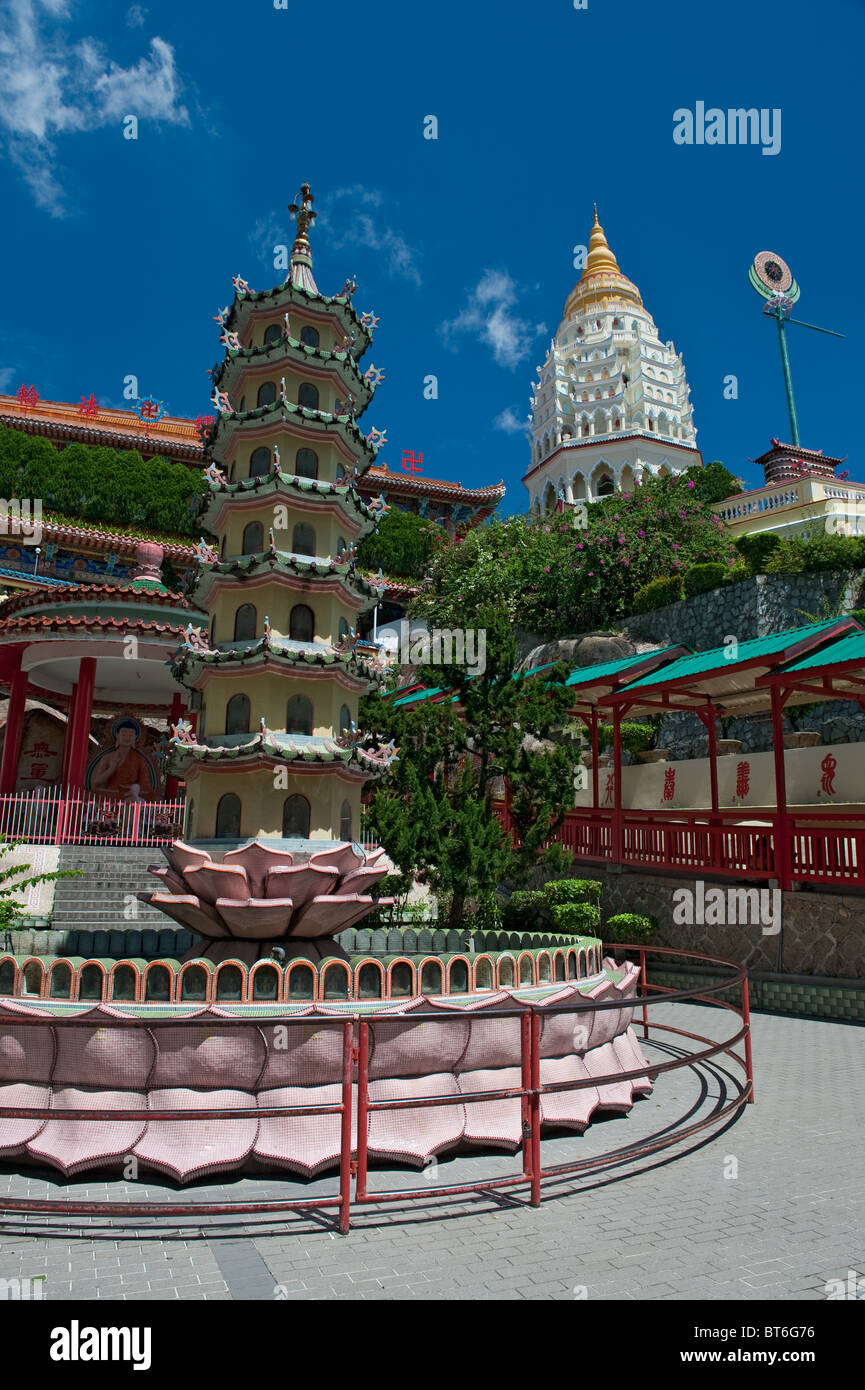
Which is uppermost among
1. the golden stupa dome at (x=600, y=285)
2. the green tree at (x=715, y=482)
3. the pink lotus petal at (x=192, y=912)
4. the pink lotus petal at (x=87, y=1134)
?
the golden stupa dome at (x=600, y=285)

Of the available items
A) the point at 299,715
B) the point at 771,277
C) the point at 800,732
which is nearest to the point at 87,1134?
the point at 299,715

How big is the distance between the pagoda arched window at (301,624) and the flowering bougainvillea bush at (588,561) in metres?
22.0

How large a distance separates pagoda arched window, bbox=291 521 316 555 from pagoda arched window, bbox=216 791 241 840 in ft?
10.1

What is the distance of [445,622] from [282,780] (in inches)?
1007

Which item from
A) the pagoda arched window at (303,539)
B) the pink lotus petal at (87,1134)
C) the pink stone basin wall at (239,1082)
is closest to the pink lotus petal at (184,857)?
the pink stone basin wall at (239,1082)

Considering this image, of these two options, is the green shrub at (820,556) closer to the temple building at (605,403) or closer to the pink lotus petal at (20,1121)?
the temple building at (605,403)

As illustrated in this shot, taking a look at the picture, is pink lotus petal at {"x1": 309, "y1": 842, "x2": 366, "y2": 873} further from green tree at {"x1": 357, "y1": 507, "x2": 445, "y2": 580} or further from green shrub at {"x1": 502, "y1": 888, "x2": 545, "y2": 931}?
green tree at {"x1": 357, "y1": 507, "x2": 445, "y2": 580}

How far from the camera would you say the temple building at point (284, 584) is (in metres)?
9.49

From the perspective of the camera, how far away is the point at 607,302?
58188 mm

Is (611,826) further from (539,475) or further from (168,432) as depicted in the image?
(539,475)

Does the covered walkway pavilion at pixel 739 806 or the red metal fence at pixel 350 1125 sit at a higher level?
the covered walkway pavilion at pixel 739 806

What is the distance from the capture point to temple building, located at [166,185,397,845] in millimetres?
9492

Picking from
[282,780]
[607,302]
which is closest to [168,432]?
[607,302]

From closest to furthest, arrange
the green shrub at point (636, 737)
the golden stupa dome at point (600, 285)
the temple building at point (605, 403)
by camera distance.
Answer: the green shrub at point (636, 737) < the temple building at point (605, 403) < the golden stupa dome at point (600, 285)
